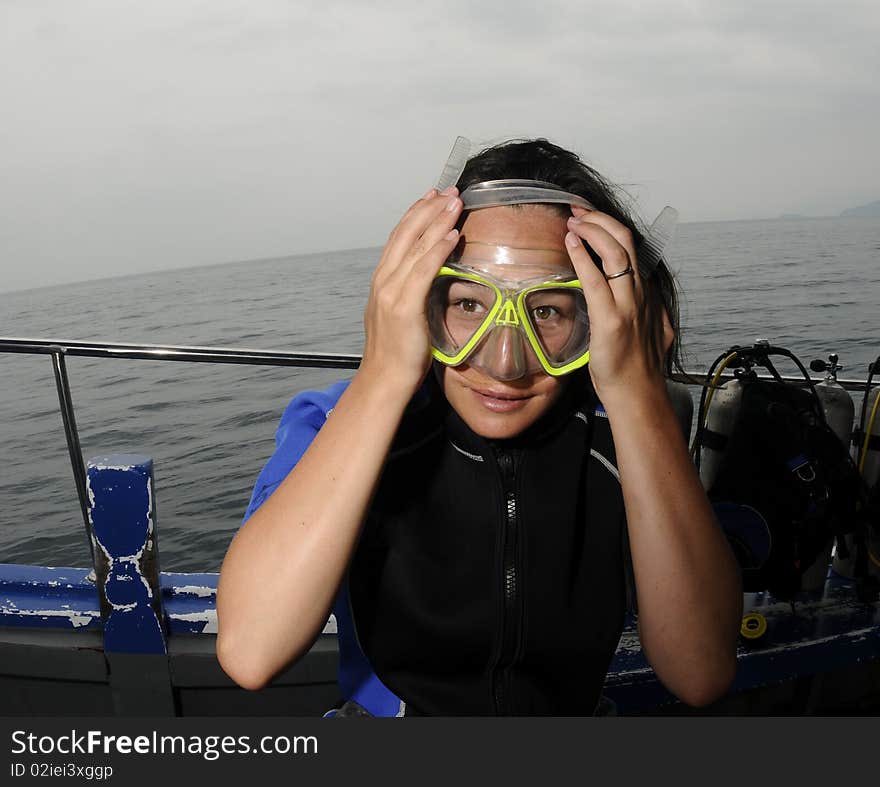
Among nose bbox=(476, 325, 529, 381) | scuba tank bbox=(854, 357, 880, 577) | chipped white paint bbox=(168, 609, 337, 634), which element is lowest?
chipped white paint bbox=(168, 609, 337, 634)

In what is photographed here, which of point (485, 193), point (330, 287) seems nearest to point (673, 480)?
point (485, 193)

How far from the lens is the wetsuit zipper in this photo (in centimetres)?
140

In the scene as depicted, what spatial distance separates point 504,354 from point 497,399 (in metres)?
0.10

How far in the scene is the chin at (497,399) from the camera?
137cm

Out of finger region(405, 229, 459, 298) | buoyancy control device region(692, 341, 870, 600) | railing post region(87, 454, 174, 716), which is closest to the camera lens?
finger region(405, 229, 459, 298)

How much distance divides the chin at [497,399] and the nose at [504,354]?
0.08ft

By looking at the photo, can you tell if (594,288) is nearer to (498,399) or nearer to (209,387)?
(498,399)

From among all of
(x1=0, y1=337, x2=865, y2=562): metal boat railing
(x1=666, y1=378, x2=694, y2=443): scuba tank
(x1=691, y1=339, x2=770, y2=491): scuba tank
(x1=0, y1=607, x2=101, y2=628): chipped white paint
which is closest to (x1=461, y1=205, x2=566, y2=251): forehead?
(x1=0, y1=337, x2=865, y2=562): metal boat railing

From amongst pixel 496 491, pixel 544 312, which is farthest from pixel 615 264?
pixel 496 491

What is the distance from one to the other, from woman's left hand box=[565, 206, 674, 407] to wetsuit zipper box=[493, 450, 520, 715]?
35 centimetres

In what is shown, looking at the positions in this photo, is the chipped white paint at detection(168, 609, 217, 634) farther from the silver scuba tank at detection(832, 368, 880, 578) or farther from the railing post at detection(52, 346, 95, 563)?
the silver scuba tank at detection(832, 368, 880, 578)

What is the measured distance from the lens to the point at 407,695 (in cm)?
145

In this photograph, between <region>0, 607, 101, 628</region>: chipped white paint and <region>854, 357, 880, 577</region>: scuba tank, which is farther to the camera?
<region>854, 357, 880, 577</region>: scuba tank

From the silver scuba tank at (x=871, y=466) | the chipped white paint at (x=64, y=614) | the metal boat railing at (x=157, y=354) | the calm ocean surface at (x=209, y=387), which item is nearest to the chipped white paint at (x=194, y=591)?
the chipped white paint at (x=64, y=614)
